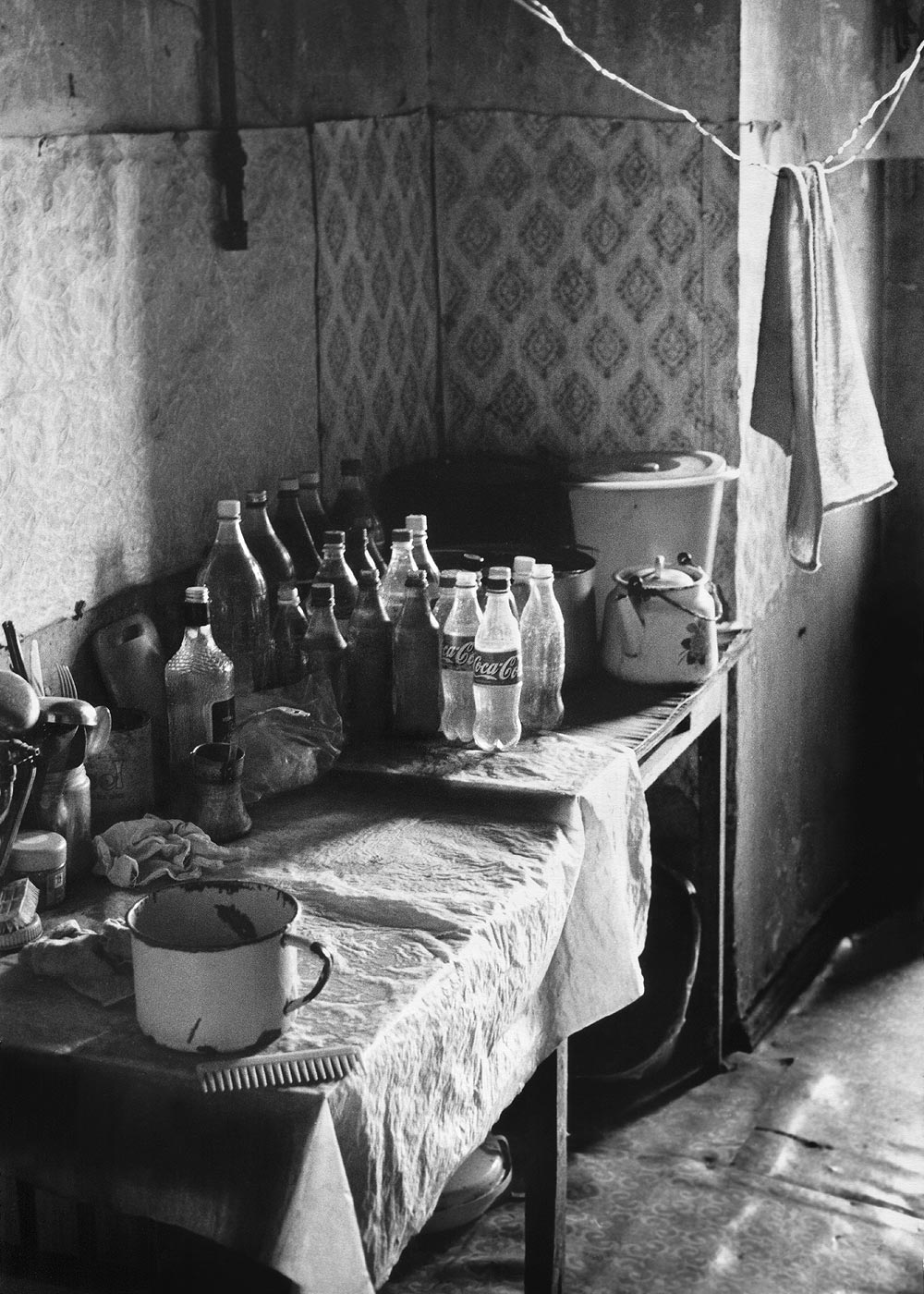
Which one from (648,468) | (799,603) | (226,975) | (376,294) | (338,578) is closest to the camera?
(226,975)

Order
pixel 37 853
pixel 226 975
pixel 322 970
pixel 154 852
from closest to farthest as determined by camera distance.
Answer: pixel 226 975, pixel 322 970, pixel 37 853, pixel 154 852

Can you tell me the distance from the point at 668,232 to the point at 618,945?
5.50ft

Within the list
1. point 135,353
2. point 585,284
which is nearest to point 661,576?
point 585,284

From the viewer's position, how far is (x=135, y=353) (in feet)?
8.87

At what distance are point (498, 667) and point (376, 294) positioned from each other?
121cm

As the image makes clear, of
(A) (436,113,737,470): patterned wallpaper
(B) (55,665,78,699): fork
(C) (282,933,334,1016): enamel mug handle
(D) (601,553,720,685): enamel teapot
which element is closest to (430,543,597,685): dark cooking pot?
(D) (601,553,720,685): enamel teapot

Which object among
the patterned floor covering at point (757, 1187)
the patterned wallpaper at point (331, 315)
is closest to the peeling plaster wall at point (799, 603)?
the patterned wallpaper at point (331, 315)

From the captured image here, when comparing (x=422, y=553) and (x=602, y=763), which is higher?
(x=422, y=553)

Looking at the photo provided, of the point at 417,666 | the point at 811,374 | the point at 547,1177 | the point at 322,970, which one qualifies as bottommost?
the point at 547,1177

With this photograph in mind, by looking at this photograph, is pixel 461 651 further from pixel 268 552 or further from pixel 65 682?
pixel 65 682

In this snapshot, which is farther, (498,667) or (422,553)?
(422,553)

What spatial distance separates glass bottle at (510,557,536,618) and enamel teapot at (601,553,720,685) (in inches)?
10.1

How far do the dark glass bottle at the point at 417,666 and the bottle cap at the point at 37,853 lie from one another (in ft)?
2.64

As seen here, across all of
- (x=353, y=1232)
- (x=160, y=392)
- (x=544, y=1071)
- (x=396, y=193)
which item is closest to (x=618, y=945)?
(x=544, y=1071)
